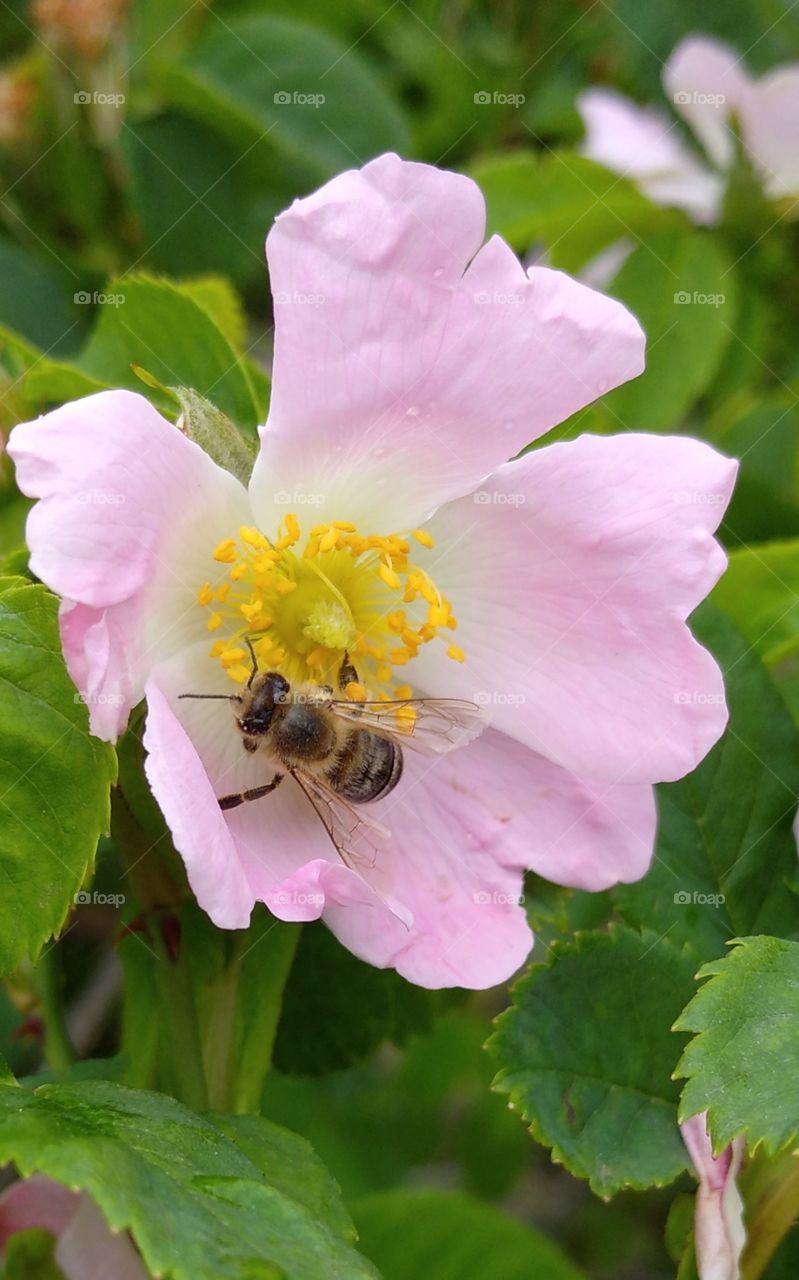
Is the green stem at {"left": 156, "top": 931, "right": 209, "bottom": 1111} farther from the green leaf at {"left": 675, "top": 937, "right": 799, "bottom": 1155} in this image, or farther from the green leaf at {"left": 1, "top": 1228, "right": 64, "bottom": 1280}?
the green leaf at {"left": 675, "top": 937, "right": 799, "bottom": 1155}

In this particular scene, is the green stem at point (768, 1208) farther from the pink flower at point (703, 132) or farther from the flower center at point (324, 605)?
the pink flower at point (703, 132)

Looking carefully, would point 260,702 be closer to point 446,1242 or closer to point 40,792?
point 40,792

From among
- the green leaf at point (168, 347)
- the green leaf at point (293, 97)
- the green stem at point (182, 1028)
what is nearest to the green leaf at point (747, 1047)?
the green stem at point (182, 1028)

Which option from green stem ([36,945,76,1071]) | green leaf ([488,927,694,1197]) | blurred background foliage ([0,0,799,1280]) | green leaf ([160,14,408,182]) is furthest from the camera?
green leaf ([160,14,408,182])

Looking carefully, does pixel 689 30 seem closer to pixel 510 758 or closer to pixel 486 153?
pixel 486 153

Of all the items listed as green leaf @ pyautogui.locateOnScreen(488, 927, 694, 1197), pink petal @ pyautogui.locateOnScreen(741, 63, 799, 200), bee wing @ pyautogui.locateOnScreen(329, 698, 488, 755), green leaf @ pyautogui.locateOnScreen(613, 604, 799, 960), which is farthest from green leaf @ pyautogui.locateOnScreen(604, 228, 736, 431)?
green leaf @ pyautogui.locateOnScreen(488, 927, 694, 1197)

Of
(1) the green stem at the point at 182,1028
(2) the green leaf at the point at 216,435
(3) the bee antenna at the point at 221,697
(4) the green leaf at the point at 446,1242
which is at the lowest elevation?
(4) the green leaf at the point at 446,1242

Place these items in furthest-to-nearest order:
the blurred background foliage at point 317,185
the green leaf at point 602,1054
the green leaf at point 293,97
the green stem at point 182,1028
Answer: the green leaf at point 293,97 → the blurred background foliage at point 317,185 → the green stem at point 182,1028 → the green leaf at point 602,1054

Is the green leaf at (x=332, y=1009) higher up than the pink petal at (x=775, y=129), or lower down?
lower down
